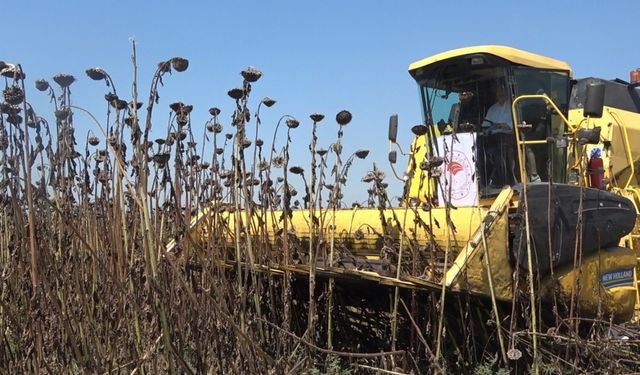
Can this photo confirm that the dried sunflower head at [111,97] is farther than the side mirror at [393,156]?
No

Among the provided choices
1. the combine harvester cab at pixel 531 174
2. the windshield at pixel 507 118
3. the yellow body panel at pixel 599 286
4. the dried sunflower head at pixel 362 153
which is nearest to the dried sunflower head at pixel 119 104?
the dried sunflower head at pixel 362 153

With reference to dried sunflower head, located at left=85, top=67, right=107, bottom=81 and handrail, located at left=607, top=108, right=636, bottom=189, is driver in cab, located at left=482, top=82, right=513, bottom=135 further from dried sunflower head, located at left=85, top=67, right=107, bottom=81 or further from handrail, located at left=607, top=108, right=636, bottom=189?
dried sunflower head, located at left=85, top=67, right=107, bottom=81

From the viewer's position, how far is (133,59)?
86.6 inches

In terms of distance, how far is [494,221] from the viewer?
Result: 11.5ft

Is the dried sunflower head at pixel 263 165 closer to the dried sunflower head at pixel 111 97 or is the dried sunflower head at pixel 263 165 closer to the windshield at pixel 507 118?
the dried sunflower head at pixel 111 97

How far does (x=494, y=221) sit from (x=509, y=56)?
234 cm

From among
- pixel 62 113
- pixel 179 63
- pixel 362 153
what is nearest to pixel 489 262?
pixel 362 153

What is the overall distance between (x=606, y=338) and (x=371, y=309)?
4.30 ft

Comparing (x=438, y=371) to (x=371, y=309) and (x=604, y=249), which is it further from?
(x=604, y=249)

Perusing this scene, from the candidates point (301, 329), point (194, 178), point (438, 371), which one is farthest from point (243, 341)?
point (301, 329)

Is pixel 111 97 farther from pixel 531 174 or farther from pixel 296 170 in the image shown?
pixel 531 174

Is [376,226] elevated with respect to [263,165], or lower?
lower

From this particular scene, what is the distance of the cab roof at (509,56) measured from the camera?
542 centimetres

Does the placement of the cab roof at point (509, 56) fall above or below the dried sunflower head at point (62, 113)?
above
